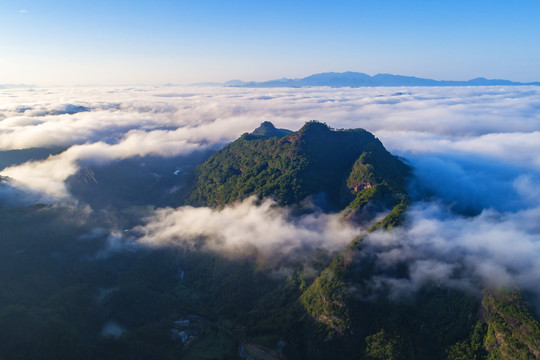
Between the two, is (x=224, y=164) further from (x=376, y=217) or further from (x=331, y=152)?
(x=376, y=217)

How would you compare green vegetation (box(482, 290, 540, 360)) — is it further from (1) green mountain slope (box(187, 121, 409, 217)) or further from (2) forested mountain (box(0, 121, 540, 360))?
(1) green mountain slope (box(187, 121, 409, 217))

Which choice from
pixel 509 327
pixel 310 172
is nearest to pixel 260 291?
pixel 310 172

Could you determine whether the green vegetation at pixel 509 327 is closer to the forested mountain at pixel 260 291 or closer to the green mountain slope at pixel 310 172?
the forested mountain at pixel 260 291

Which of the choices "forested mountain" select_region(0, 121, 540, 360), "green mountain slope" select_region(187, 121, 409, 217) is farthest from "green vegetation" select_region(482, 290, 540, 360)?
"green mountain slope" select_region(187, 121, 409, 217)

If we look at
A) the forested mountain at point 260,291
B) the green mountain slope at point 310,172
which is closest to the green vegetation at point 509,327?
the forested mountain at point 260,291

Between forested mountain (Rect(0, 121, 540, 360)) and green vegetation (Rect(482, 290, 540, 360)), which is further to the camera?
forested mountain (Rect(0, 121, 540, 360))

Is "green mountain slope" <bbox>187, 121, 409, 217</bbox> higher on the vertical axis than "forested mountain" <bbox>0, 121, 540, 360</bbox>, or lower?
higher

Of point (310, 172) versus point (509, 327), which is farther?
point (310, 172)

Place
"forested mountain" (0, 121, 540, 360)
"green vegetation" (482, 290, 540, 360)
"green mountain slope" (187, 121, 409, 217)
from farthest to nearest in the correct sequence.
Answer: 1. "green mountain slope" (187, 121, 409, 217)
2. "forested mountain" (0, 121, 540, 360)
3. "green vegetation" (482, 290, 540, 360)

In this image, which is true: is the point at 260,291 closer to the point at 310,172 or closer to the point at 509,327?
the point at 310,172

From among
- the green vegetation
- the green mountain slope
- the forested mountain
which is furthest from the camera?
the green mountain slope

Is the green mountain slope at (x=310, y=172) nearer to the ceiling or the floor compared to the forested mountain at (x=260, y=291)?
nearer to the ceiling
